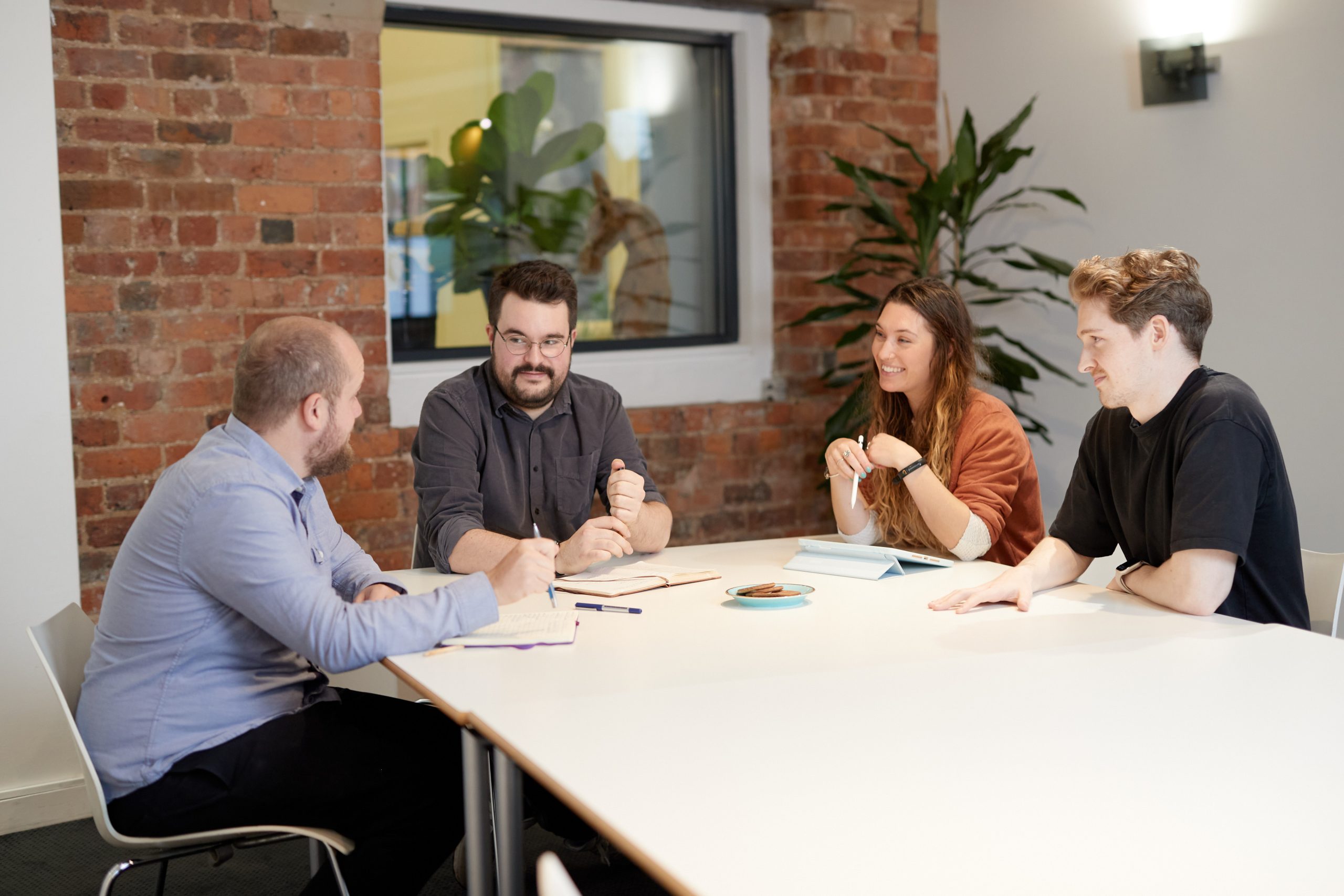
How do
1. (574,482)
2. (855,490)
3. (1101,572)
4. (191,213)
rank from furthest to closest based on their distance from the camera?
(191,213), (574,482), (855,490), (1101,572)

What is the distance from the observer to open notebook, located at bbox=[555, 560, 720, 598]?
2389mm

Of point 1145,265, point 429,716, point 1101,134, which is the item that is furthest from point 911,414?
point 1101,134

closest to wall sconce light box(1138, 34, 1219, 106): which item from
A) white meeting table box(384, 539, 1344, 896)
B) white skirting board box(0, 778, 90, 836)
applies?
white meeting table box(384, 539, 1344, 896)

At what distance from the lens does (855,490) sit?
2779 mm

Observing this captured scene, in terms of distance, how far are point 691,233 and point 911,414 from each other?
5.98 ft

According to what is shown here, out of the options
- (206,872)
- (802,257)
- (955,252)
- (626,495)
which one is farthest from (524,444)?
(955,252)

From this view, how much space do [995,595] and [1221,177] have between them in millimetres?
2273

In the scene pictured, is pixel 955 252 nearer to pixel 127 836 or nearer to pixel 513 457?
pixel 513 457

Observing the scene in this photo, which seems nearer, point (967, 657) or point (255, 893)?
point (967, 657)

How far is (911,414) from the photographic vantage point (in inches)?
121

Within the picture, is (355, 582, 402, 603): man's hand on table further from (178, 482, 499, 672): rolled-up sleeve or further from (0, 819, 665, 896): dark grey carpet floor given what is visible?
(0, 819, 665, 896): dark grey carpet floor

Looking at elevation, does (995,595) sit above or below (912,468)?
below

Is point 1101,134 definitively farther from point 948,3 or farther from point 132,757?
point 132,757

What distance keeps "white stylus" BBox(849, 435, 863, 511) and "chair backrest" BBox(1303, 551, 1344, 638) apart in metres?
0.93
